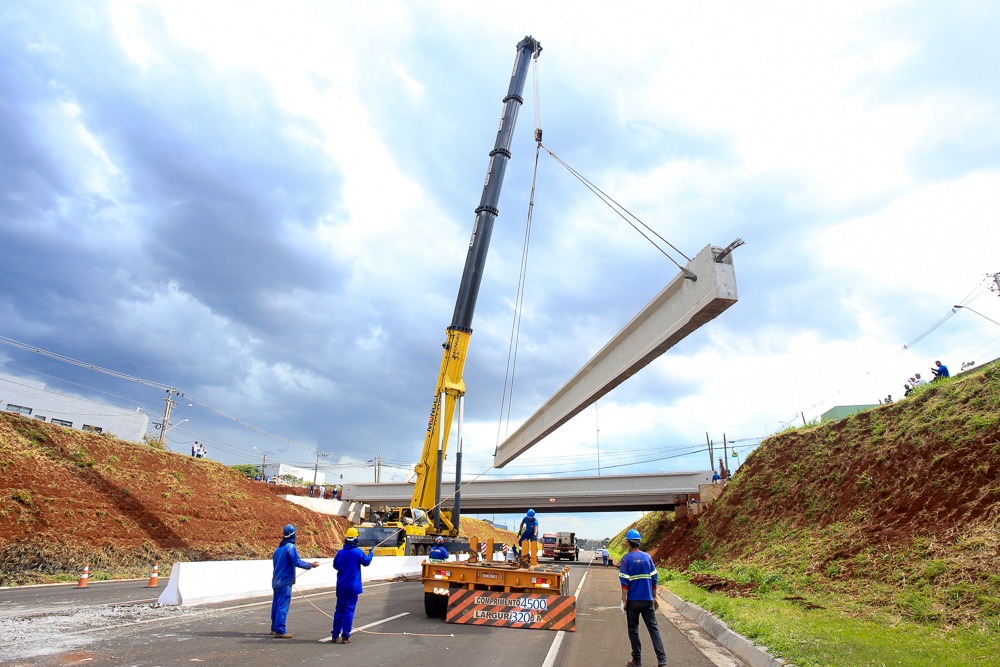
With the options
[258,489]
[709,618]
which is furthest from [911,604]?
[258,489]

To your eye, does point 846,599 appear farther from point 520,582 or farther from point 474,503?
point 474,503

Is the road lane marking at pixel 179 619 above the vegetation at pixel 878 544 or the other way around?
the other way around

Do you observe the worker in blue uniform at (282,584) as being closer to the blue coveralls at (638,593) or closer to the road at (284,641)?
the road at (284,641)

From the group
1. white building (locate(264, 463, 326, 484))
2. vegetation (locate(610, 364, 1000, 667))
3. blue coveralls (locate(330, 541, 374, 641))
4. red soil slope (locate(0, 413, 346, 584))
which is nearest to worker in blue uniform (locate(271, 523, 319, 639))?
blue coveralls (locate(330, 541, 374, 641))

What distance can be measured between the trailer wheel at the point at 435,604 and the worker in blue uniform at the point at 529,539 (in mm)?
1748

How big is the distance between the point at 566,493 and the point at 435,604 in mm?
34925

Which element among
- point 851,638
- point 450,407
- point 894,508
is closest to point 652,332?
point 851,638

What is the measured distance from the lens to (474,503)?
49.8 meters

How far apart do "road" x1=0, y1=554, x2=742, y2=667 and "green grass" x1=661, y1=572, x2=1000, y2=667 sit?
80cm

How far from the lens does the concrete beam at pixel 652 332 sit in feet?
31.2

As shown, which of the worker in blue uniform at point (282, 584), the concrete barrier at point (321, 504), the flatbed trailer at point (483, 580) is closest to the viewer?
the worker in blue uniform at point (282, 584)

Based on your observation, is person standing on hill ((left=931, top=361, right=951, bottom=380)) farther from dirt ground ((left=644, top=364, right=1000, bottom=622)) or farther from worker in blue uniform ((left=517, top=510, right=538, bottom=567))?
worker in blue uniform ((left=517, top=510, right=538, bottom=567))

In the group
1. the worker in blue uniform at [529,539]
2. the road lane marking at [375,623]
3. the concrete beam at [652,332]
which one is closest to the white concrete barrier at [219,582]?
the road lane marking at [375,623]

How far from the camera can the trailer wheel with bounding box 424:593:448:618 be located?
420 inches
